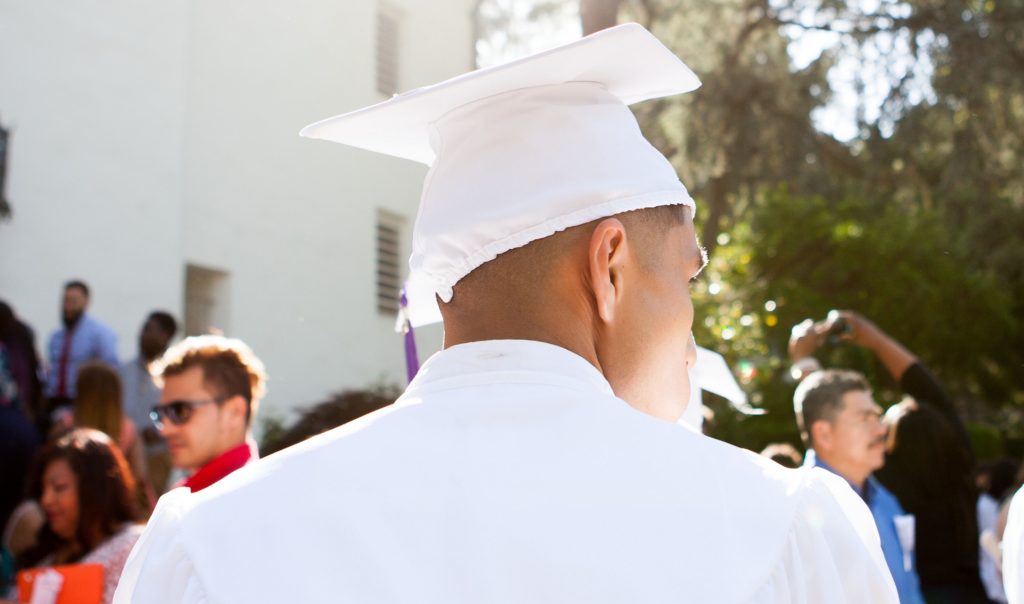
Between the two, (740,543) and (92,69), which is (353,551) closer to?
(740,543)

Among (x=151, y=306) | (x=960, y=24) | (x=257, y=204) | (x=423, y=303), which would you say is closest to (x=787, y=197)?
(x=960, y=24)

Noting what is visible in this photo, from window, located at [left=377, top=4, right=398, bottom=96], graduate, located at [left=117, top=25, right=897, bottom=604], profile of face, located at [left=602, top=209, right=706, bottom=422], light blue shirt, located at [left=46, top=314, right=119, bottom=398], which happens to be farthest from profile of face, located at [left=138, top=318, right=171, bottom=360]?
window, located at [left=377, top=4, right=398, bottom=96]

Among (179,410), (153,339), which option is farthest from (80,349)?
(179,410)

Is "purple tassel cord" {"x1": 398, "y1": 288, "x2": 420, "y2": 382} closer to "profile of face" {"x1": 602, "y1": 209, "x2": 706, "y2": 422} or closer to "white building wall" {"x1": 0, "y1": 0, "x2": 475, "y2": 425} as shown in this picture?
"profile of face" {"x1": 602, "y1": 209, "x2": 706, "y2": 422}

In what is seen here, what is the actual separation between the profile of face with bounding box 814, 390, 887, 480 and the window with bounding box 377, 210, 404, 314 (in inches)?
353

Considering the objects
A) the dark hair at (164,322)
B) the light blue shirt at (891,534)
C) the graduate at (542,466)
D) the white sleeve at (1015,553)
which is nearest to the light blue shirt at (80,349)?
the dark hair at (164,322)

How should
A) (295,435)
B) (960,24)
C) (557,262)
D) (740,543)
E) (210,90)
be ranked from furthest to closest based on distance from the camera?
(960,24) < (210,90) < (295,435) < (557,262) < (740,543)

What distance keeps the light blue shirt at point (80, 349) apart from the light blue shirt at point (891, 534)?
478 centimetres

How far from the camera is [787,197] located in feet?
66.7

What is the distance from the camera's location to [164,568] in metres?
1.18

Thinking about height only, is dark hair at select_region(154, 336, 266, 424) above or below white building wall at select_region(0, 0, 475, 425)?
below

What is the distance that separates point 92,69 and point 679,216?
920 centimetres

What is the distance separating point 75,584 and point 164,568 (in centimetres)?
258

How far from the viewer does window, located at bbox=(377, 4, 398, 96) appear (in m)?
14.0
